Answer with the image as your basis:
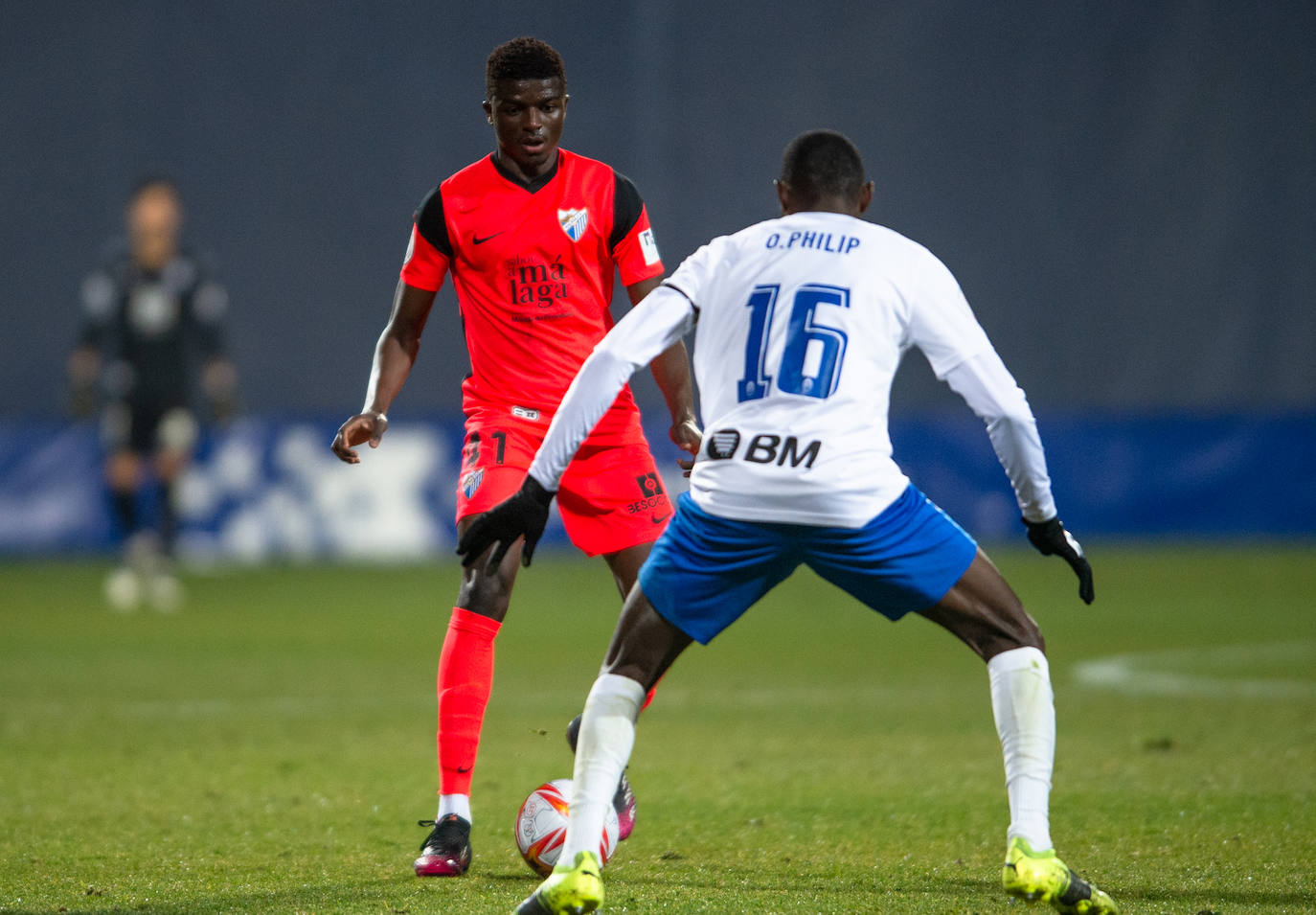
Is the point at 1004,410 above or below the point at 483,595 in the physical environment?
above

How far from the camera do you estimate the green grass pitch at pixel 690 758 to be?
466 centimetres

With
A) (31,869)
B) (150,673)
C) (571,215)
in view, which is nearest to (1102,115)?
(150,673)

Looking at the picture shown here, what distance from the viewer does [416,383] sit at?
66.0ft

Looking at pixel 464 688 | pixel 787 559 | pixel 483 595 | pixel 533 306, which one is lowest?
pixel 464 688

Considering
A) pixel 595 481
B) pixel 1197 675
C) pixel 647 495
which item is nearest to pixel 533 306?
pixel 595 481

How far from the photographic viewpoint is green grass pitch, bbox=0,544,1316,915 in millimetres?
4664

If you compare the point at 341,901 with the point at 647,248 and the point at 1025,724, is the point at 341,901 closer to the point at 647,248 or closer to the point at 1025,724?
the point at 1025,724

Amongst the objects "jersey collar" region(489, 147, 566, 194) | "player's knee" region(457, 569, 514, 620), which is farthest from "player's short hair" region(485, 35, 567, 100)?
"player's knee" region(457, 569, 514, 620)

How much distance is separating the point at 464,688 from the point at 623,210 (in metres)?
1.53

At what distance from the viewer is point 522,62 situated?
5121 mm

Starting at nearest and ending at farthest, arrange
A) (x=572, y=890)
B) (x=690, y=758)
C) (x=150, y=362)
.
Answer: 1. (x=572, y=890)
2. (x=690, y=758)
3. (x=150, y=362)

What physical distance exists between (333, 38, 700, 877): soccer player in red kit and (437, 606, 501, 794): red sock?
0.04 metres

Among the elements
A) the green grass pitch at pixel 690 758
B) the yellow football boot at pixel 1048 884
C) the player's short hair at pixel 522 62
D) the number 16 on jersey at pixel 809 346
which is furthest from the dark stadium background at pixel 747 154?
the yellow football boot at pixel 1048 884

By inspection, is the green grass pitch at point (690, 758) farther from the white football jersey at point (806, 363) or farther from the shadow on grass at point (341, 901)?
the white football jersey at point (806, 363)
